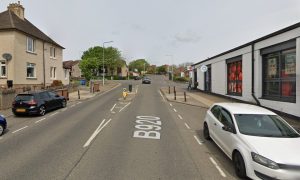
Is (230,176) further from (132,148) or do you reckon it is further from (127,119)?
(127,119)

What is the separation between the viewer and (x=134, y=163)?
24.6 feet

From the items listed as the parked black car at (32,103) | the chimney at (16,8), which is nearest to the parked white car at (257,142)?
the parked black car at (32,103)

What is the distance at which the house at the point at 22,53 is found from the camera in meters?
27.5

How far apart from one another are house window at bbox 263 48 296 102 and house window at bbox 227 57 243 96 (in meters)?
4.49

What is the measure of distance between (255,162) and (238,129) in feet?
4.61

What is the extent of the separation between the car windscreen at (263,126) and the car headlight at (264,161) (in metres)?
1.05

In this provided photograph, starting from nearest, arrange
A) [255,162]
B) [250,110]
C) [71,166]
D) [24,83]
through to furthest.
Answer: [255,162] → [71,166] → [250,110] → [24,83]

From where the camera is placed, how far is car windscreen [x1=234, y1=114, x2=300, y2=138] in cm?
731

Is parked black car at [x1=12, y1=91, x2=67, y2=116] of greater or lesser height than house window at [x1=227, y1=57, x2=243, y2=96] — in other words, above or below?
below

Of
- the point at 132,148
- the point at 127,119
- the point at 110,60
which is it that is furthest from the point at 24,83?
the point at 110,60

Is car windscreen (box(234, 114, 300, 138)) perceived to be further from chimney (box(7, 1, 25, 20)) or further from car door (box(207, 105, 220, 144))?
chimney (box(7, 1, 25, 20))

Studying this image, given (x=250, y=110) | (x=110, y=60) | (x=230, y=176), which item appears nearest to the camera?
(x=230, y=176)

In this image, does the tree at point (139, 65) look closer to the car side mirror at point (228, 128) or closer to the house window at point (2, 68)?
the house window at point (2, 68)

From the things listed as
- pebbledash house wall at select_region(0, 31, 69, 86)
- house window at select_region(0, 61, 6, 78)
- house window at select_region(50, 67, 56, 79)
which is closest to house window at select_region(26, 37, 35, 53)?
pebbledash house wall at select_region(0, 31, 69, 86)
